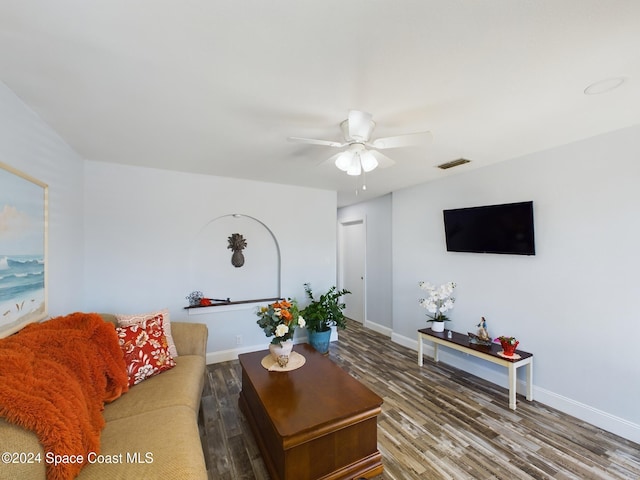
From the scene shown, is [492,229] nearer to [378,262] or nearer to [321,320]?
[378,262]

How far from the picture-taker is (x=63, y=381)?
1329 millimetres

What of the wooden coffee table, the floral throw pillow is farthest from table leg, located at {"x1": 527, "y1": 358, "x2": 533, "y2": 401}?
the floral throw pillow

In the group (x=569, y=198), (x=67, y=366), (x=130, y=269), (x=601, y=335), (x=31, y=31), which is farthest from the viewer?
(x=130, y=269)

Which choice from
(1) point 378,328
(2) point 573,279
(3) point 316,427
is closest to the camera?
(3) point 316,427

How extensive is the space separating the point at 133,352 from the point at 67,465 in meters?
1.00

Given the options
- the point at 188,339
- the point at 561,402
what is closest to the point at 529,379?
the point at 561,402

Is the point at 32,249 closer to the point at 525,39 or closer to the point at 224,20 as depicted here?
the point at 224,20

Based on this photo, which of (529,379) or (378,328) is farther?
(378,328)

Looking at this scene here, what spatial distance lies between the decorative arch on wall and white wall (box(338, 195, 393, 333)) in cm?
184

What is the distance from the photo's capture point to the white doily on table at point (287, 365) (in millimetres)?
2244

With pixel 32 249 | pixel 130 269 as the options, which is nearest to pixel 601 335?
pixel 32 249

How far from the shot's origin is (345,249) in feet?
19.4

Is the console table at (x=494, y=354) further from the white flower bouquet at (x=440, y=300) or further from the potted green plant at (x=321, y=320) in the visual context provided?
the potted green plant at (x=321, y=320)

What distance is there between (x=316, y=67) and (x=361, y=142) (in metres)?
0.62
